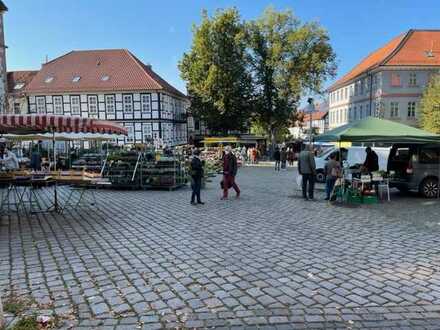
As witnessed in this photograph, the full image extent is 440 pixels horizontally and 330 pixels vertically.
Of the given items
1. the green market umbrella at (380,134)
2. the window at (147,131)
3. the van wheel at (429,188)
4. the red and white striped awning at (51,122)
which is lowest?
the van wheel at (429,188)

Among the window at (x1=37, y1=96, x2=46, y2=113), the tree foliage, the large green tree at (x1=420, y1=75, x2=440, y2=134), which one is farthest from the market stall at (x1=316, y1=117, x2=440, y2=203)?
the window at (x1=37, y1=96, x2=46, y2=113)

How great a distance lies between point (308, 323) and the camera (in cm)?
379

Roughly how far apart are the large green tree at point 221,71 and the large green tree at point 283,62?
1510 mm

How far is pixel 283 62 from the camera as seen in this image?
39688 millimetres

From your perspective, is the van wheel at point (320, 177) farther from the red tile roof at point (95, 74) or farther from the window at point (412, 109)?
the window at point (412, 109)

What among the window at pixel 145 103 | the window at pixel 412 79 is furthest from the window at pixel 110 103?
the window at pixel 412 79

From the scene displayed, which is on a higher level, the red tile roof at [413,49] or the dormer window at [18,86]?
the red tile roof at [413,49]

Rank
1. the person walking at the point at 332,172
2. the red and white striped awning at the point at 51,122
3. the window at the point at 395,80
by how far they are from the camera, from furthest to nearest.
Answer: the window at the point at 395,80 < the person walking at the point at 332,172 < the red and white striped awning at the point at 51,122

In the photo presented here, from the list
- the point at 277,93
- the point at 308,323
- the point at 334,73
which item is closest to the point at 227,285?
the point at 308,323

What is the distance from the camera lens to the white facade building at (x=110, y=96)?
41.6m

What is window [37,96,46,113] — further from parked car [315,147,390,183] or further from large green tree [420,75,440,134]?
large green tree [420,75,440,134]

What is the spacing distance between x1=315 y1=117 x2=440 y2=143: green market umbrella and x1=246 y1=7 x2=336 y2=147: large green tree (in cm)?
2880

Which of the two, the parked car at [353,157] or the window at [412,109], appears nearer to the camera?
the parked car at [353,157]

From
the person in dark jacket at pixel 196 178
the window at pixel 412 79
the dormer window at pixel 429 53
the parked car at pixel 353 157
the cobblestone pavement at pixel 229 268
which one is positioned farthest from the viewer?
the window at pixel 412 79
